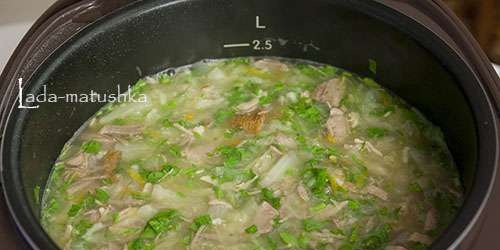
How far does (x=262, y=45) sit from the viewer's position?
1.66 metres

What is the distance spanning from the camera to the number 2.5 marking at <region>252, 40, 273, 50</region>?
5.42 feet

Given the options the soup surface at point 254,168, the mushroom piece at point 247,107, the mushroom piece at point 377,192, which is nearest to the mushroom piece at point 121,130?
the soup surface at point 254,168

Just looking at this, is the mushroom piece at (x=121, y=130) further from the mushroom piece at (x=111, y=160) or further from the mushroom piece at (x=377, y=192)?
the mushroom piece at (x=377, y=192)

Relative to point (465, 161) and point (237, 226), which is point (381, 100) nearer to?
point (465, 161)

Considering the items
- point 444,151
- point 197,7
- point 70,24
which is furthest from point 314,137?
point 70,24

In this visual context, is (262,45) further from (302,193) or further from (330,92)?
(302,193)

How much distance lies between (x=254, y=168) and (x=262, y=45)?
0.37 m

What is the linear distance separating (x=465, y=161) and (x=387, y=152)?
203 mm

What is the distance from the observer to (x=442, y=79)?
1.33 metres

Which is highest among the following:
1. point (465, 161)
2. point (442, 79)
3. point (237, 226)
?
point (442, 79)

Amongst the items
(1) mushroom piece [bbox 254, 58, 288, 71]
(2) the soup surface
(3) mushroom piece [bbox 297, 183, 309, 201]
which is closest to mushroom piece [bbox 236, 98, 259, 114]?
(2) the soup surface

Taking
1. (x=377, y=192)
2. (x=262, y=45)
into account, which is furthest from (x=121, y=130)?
(x=377, y=192)

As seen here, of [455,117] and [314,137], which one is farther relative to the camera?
[314,137]

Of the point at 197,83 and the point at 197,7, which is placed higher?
the point at 197,7
